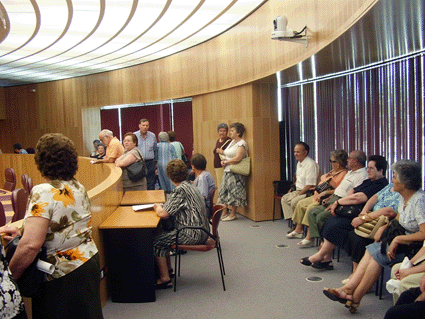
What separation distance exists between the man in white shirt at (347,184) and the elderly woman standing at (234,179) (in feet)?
7.62

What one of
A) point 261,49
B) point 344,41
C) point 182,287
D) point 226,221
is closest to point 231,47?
point 261,49

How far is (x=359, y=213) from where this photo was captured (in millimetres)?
4898

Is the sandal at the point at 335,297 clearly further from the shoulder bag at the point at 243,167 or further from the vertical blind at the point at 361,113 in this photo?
the shoulder bag at the point at 243,167

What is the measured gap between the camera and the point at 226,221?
25.7ft

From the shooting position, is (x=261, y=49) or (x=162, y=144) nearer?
(x=261, y=49)

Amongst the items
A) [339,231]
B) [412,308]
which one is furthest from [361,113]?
[412,308]

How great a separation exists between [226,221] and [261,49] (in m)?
2.97

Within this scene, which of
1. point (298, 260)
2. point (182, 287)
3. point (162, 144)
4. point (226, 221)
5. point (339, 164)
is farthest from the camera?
point (162, 144)

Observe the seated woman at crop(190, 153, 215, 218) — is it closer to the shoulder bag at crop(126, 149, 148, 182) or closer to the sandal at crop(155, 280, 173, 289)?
the shoulder bag at crop(126, 149, 148, 182)

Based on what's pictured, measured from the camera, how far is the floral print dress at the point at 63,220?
2.28 m

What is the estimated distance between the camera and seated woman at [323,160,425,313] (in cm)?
370

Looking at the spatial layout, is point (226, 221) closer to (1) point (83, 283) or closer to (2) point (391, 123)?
(2) point (391, 123)

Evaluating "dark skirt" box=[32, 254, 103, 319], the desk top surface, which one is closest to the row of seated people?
the desk top surface

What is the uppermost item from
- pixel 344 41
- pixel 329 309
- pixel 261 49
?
pixel 261 49
